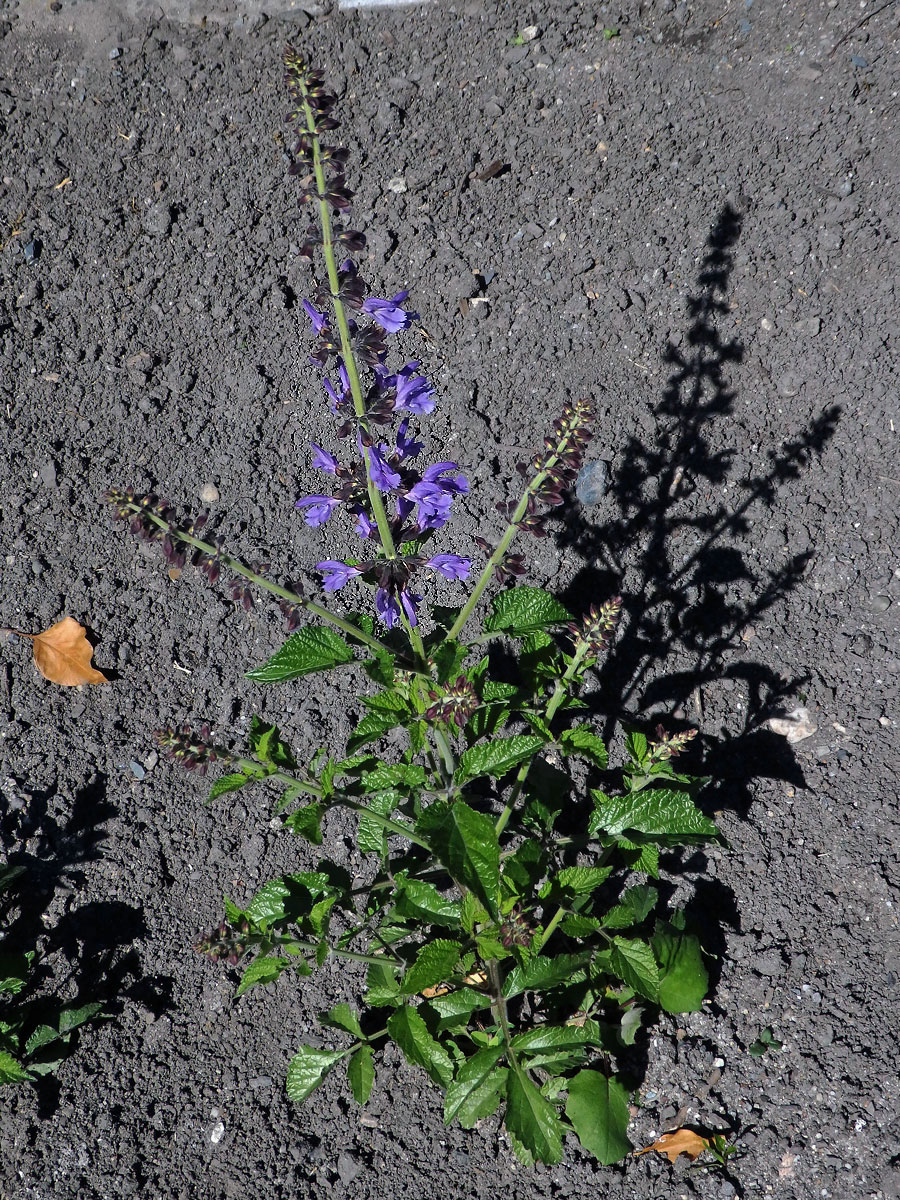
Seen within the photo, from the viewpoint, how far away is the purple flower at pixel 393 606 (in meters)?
2.17

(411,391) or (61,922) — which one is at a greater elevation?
(411,391)

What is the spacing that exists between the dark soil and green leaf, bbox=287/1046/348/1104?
430mm

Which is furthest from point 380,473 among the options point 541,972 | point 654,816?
point 541,972

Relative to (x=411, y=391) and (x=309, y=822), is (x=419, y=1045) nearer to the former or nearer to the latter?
(x=309, y=822)

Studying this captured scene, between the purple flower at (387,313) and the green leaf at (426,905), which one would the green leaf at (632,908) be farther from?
the purple flower at (387,313)

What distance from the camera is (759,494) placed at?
136 inches

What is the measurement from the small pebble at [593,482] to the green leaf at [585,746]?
133cm

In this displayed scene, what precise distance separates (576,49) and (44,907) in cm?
417

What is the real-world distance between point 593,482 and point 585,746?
A: 143 cm

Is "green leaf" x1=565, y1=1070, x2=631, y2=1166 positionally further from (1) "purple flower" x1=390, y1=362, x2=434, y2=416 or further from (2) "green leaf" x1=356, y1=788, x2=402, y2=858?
(1) "purple flower" x1=390, y1=362, x2=434, y2=416

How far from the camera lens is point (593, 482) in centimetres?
353

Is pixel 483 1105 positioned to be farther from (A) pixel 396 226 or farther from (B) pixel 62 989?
(A) pixel 396 226

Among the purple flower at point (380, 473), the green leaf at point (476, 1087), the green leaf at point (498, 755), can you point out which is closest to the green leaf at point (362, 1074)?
the green leaf at point (476, 1087)

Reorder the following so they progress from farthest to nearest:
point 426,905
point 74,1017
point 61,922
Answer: point 61,922 → point 74,1017 → point 426,905
